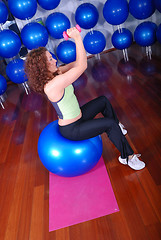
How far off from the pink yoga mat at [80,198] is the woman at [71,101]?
0.96 ft

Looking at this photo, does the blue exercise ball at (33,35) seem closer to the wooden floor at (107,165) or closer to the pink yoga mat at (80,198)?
the wooden floor at (107,165)

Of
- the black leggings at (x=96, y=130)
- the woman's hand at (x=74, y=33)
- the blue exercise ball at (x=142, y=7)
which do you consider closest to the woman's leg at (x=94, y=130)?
the black leggings at (x=96, y=130)

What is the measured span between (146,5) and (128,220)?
325 centimetres

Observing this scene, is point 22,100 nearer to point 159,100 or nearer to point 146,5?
point 159,100

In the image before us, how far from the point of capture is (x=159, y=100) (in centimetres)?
262

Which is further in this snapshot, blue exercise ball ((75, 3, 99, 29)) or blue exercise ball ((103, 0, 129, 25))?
blue exercise ball ((75, 3, 99, 29))

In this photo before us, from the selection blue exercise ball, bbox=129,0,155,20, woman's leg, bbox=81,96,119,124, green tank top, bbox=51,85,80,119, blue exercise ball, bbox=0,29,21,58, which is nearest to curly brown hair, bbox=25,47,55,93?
green tank top, bbox=51,85,80,119

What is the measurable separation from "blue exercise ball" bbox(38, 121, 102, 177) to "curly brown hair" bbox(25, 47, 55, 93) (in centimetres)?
46

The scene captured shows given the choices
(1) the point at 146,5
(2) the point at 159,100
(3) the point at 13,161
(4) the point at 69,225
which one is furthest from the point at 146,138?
(1) the point at 146,5

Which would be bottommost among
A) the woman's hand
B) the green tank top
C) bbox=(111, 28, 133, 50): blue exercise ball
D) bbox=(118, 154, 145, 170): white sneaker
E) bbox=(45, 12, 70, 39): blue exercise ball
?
bbox=(118, 154, 145, 170): white sneaker

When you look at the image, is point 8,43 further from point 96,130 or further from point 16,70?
point 96,130

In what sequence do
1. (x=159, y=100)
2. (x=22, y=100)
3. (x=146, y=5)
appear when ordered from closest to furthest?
1. (x=159, y=100)
2. (x=146, y=5)
3. (x=22, y=100)

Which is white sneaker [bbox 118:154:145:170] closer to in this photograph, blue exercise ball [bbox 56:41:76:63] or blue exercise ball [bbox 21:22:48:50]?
blue exercise ball [bbox 21:22:48:50]

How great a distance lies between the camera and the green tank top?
1579mm
